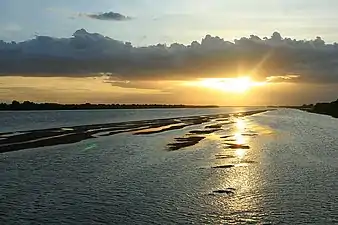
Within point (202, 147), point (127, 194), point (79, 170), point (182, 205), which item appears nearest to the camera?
point (182, 205)

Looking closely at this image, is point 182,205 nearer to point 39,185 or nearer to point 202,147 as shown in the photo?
point 39,185

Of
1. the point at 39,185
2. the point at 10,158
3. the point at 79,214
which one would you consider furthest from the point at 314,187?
the point at 10,158

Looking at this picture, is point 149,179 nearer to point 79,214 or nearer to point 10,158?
point 79,214

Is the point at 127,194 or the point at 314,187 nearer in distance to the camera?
the point at 127,194

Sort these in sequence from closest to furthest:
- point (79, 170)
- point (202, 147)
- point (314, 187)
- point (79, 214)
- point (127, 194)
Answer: point (79, 214) → point (127, 194) → point (314, 187) → point (79, 170) → point (202, 147)

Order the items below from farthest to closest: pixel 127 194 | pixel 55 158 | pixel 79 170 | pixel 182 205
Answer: pixel 55 158
pixel 79 170
pixel 127 194
pixel 182 205

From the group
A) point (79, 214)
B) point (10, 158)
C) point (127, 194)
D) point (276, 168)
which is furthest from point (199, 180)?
point (10, 158)
